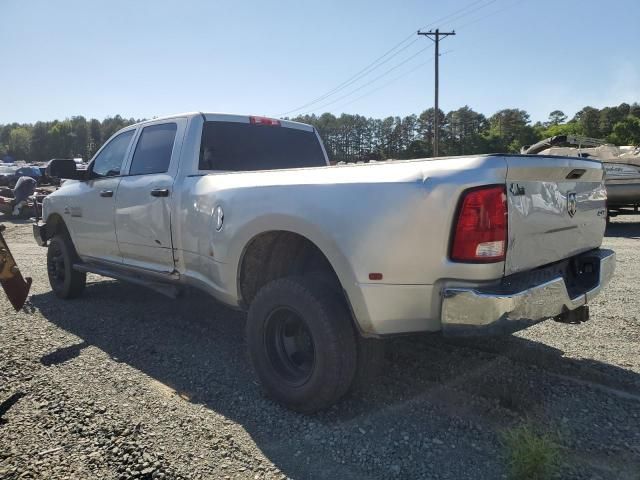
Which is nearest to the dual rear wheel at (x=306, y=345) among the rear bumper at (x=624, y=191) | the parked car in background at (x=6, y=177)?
the rear bumper at (x=624, y=191)

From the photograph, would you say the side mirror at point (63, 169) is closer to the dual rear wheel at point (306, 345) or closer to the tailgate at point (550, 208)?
the dual rear wheel at point (306, 345)

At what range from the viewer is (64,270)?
611 cm

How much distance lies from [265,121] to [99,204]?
6.32 ft

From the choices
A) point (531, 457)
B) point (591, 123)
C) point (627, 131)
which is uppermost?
point (591, 123)

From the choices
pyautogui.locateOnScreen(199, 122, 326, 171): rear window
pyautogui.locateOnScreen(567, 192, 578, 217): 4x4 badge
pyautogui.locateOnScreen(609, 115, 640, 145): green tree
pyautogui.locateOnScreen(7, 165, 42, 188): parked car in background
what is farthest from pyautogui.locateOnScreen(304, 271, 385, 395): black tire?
pyautogui.locateOnScreen(609, 115, 640, 145): green tree

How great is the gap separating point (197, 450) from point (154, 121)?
3238mm

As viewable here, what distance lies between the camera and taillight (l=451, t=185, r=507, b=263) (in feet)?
8.22

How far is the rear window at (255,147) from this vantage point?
4.43 metres

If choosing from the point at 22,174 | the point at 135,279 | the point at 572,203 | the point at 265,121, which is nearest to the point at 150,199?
the point at 135,279

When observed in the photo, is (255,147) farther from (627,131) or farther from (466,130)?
(466,130)

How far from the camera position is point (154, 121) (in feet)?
15.9

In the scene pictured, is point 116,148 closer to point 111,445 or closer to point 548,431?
point 111,445

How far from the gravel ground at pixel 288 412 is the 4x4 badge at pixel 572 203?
3.95 feet

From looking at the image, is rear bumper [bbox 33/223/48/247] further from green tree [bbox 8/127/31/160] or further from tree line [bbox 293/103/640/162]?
green tree [bbox 8/127/31/160]
